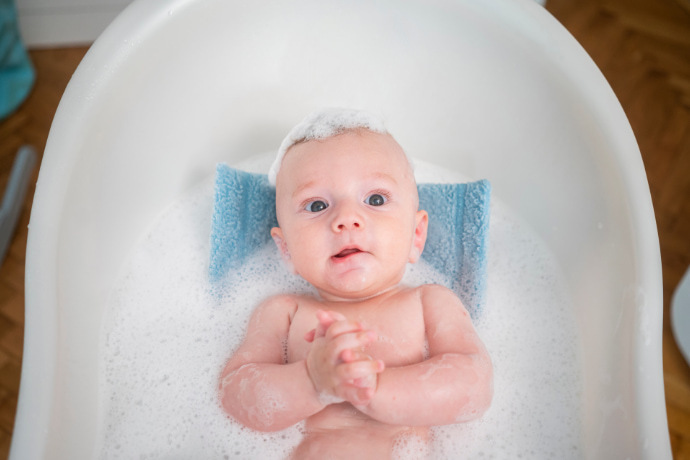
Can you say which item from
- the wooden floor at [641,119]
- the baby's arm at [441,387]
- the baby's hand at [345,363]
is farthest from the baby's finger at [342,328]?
the wooden floor at [641,119]

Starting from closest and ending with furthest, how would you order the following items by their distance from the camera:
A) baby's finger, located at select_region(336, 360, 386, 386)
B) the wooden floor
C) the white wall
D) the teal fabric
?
baby's finger, located at select_region(336, 360, 386, 386)
the wooden floor
the teal fabric
the white wall

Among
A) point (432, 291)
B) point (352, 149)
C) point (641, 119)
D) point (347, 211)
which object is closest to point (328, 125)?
point (352, 149)

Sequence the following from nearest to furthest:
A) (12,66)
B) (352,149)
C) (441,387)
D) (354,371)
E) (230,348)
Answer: (354,371) < (441,387) < (352,149) < (230,348) < (12,66)

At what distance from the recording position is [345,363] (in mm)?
763

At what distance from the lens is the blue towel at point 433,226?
110 cm

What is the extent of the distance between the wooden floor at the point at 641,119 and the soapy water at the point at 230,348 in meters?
0.46

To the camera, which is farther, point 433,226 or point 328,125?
point 433,226

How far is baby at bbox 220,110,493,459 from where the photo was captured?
33.1 inches

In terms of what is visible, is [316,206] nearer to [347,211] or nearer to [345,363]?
[347,211]

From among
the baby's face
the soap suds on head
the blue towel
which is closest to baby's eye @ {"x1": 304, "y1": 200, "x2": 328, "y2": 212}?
the baby's face

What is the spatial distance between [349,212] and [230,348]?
38 cm

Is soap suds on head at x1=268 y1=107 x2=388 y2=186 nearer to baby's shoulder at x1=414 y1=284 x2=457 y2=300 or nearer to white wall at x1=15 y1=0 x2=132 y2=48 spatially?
baby's shoulder at x1=414 y1=284 x2=457 y2=300

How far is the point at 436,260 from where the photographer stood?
117cm

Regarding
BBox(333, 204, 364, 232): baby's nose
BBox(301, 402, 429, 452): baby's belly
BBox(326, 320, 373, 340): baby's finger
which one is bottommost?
BBox(301, 402, 429, 452): baby's belly
